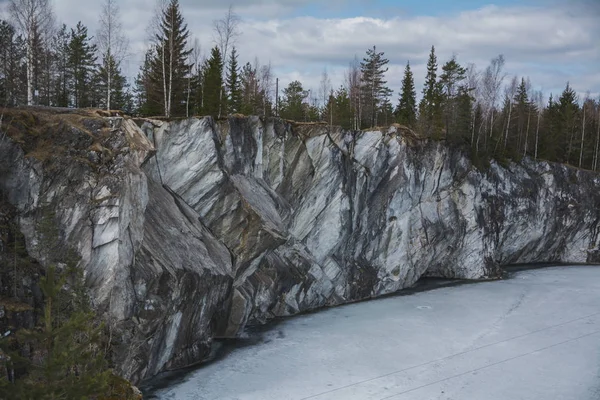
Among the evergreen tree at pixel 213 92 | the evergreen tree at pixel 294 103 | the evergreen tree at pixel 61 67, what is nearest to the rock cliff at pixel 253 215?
the evergreen tree at pixel 213 92

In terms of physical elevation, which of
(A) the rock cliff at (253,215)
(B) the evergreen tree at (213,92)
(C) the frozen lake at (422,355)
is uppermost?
(B) the evergreen tree at (213,92)

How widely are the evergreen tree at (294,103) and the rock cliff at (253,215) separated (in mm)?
11286

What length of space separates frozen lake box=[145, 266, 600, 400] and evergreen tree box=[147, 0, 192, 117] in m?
14.6

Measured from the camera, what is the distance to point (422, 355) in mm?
19828

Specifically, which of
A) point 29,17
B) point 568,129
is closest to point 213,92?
point 29,17

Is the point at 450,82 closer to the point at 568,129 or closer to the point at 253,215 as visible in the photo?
the point at 568,129

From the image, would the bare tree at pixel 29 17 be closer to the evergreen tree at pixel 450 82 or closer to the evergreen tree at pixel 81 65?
the evergreen tree at pixel 81 65

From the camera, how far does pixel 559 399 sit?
53.7ft

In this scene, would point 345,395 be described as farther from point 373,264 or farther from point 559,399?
point 373,264

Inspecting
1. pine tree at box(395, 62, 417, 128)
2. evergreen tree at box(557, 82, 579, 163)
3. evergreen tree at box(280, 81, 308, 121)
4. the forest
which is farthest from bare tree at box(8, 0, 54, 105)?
evergreen tree at box(557, 82, 579, 163)

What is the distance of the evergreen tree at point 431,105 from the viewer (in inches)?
1432

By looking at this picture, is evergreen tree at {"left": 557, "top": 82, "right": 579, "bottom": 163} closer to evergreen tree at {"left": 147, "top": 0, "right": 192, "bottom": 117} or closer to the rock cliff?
the rock cliff

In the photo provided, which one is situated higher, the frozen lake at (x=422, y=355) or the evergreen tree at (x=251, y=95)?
the evergreen tree at (x=251, y=95)

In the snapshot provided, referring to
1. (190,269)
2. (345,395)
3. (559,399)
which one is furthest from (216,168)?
(559,399)
